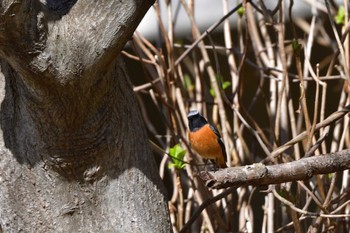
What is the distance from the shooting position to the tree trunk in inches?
71.5

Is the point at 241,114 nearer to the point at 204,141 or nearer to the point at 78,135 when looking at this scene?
the point at 204,141

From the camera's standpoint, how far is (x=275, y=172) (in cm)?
182

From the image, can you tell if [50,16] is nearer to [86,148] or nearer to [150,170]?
[86,148]

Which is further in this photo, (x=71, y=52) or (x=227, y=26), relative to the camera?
(x=227, y=26)

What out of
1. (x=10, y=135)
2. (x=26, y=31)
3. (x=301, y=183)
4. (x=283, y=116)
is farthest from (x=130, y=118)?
(x=283, y=116)

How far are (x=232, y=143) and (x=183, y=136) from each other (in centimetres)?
22

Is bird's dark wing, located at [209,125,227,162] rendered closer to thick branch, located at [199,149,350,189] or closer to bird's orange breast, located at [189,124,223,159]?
bird's orange breast, located at [189,124,223,159]

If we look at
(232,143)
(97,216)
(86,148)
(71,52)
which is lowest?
(232,143)

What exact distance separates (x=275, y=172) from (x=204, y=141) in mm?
1311

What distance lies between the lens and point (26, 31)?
1724 mm

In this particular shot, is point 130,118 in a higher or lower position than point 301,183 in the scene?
higher

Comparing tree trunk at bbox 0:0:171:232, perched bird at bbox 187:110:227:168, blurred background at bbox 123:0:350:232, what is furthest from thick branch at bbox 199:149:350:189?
perched bird at bbox 187:110:227:168

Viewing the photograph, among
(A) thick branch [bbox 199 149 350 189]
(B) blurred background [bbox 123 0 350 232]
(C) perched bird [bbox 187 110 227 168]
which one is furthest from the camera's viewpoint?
(C) perched bird [bbox 187 110 227 168]

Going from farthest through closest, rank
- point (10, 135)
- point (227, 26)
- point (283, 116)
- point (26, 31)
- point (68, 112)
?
point (227, 26) < point (283, 116) < point (10, 135) < point (68, 112) < point (26, 31)
